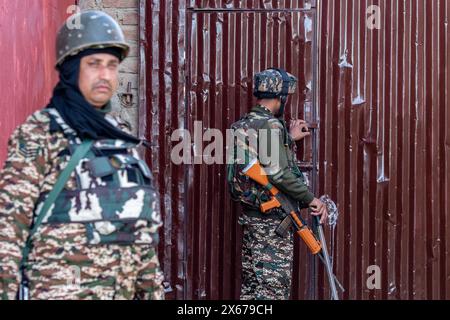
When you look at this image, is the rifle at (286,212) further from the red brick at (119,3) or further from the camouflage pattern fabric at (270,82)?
the red brick at (119,3)

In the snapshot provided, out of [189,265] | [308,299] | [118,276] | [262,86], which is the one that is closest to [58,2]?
[262,86]

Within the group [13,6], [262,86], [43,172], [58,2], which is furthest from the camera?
[58,2]

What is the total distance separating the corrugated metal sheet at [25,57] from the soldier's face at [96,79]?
1750mm

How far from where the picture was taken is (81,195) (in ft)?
9.80

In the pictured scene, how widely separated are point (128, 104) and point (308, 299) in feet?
6.56

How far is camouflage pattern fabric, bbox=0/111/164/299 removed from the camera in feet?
9.43

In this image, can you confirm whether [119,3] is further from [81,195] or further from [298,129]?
[81,195]

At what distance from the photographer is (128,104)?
613 cm

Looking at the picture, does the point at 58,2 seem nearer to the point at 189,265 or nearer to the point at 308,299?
the point at 189,265

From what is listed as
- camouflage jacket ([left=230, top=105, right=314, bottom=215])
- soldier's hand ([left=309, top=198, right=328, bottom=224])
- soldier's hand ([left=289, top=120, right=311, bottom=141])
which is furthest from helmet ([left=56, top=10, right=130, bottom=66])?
soldier's hand ([left=289, top=120, right=311, bottom=141])

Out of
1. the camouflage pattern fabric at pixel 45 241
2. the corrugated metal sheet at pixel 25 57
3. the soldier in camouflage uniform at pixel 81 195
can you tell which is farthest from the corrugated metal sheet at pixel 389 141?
the camouflage pattern fabric at pixel 45 241

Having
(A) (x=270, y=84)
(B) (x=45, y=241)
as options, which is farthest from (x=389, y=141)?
(B) (x=45, y=241)

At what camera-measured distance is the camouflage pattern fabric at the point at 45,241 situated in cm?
287

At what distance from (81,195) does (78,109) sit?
331 millimetres
